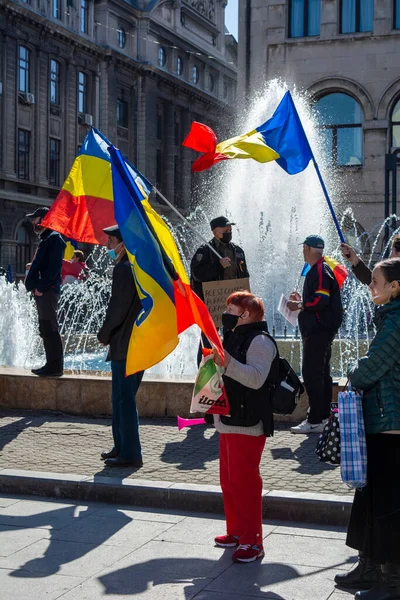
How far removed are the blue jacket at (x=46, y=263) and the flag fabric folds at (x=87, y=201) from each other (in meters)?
1.33

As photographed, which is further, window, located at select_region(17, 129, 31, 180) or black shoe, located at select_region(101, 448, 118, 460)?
window, located at select_region(17, 129, 31, 180)

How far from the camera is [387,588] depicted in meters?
4.52

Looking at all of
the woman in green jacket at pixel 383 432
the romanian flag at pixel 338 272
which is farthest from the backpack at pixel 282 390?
the romanian flag at pixel 338 272

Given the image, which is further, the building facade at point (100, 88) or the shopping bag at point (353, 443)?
the building facade at point (100, 88)

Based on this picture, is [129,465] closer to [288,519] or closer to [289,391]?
[288,519]

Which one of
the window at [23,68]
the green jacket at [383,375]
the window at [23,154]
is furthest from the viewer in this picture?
the window at [23,154]

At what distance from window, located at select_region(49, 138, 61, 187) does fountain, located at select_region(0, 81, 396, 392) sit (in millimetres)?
20395

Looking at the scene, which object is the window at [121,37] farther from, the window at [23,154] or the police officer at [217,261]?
the police officer at [217,261]

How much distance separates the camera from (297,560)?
17.2ft

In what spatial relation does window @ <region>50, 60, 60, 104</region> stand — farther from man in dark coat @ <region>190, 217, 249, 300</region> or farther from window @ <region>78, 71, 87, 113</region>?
man in dark coat @ <region>190, 217, 249, 300</region>

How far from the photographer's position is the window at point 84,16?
49.2 metres

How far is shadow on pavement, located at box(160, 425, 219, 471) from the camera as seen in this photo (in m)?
7.38

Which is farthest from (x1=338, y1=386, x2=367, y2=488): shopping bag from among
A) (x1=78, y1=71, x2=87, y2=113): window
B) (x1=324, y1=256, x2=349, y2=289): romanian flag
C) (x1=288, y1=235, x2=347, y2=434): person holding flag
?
(x1=78, y1=71, x2=87, y2=113): window

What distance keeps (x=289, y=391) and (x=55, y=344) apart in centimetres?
513
